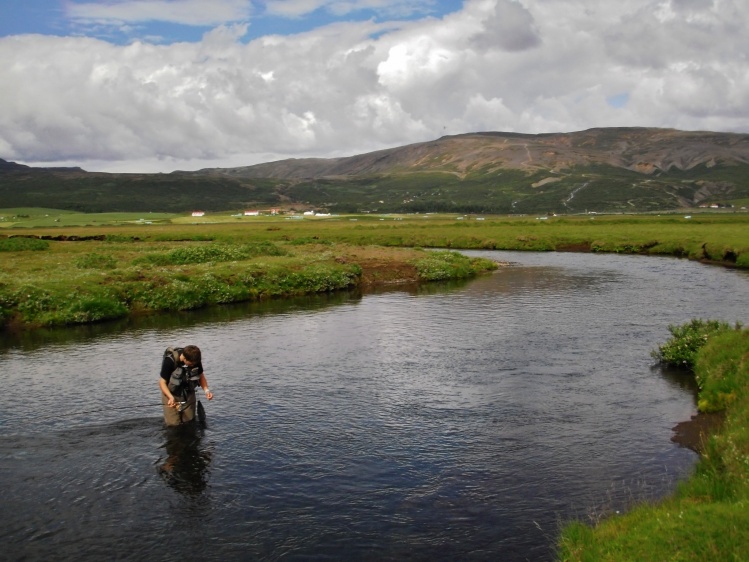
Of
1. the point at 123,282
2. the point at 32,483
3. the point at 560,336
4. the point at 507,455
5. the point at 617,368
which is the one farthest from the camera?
the point at 123,282

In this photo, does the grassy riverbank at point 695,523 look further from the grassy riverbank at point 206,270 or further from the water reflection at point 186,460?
the grassy riverbank at point 206,270

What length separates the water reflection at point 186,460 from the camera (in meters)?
17.9

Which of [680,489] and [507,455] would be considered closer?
[680,489]

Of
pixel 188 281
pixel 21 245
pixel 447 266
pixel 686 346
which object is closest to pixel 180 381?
pixel 686 346

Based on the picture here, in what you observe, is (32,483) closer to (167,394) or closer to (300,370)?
(167,394)

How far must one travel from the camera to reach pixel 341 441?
20.8m

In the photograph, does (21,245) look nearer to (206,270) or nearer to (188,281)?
(206,270)

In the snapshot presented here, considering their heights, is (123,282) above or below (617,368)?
above

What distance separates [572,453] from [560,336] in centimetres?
1693

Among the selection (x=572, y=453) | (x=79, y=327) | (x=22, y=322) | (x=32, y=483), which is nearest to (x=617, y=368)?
(x=572, y=453)

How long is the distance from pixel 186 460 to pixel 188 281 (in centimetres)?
3367

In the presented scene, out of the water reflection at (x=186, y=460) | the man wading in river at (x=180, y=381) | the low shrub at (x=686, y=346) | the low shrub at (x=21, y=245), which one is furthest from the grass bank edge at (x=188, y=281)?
the low shrub at (x=686, y=346)

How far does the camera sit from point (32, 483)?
58.7 feet

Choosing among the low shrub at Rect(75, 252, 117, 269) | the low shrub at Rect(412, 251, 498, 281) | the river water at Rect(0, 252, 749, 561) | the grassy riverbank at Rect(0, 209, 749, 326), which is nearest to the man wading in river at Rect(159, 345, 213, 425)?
the river water at Rect(0, 252, 749, 561)
